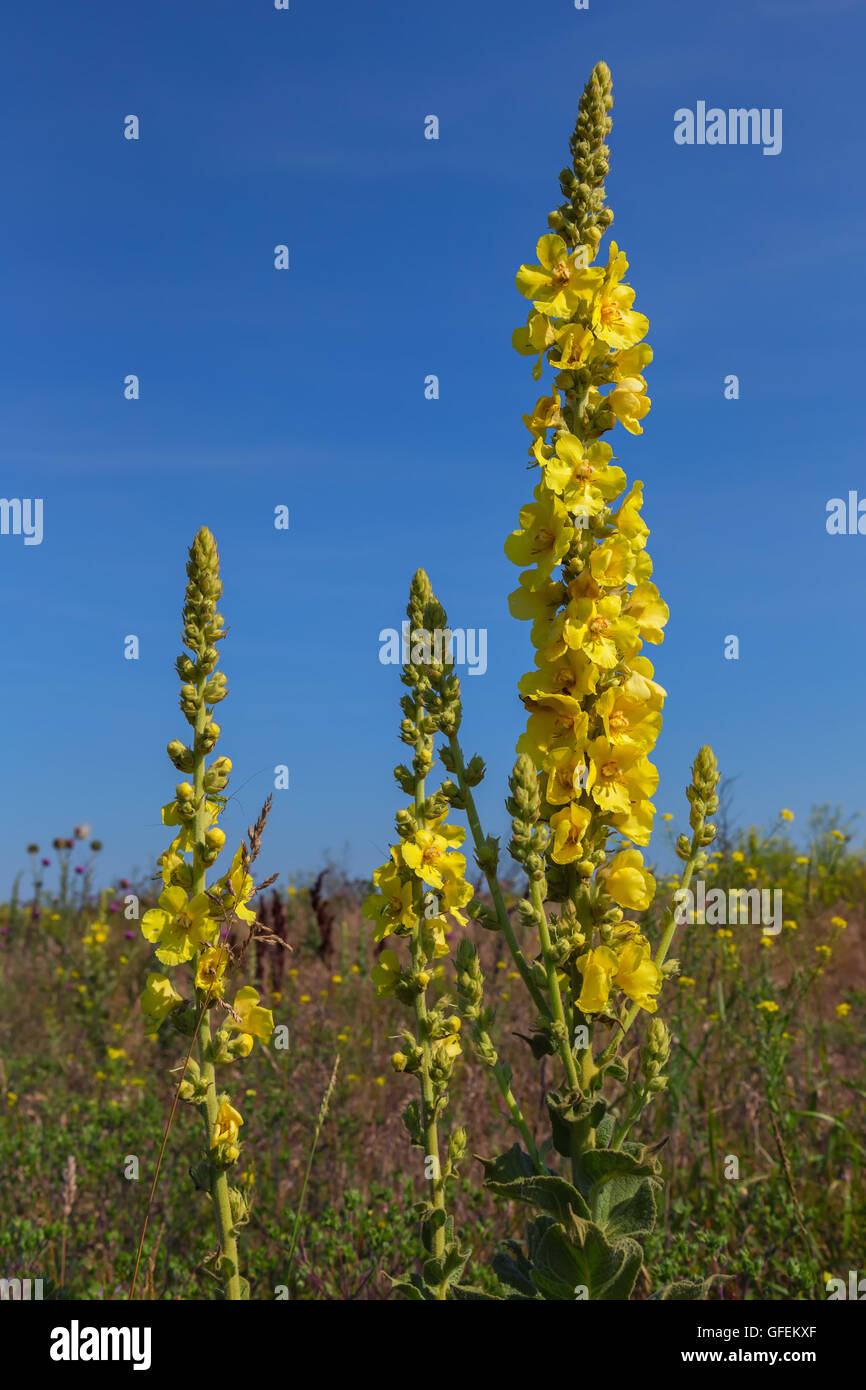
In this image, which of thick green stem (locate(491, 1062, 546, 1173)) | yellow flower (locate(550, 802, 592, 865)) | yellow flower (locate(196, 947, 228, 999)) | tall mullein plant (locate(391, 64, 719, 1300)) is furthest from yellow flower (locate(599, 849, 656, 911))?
yellow flower (locate(196, 947, 228, 999))

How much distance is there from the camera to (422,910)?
9.91ft

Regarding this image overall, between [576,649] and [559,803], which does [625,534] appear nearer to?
[576,649]

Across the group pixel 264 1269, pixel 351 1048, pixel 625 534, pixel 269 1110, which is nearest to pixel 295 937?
pixel 351 1048

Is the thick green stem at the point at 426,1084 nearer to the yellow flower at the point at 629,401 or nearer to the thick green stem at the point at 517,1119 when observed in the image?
the thick green stem at the point at 517,1119

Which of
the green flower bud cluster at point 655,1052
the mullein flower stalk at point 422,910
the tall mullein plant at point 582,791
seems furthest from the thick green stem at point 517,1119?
the mullein flower stalk at point 422,910

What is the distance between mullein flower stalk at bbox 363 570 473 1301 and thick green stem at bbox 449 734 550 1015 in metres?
0.35

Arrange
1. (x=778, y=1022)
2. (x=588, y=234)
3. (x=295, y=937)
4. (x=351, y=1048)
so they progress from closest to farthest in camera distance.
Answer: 1. (x=588, y=234)
2. (x=778, y=1022)
3. (x=351, y=1048)
4. (x=295, y=937)

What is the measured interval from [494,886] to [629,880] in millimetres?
325

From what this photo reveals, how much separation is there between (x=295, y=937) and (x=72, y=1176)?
20.9 feet

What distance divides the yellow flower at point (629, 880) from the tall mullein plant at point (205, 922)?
0.95 meters

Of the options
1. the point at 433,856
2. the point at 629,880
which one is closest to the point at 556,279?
the point at 629,880

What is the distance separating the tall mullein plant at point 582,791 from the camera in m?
2.23

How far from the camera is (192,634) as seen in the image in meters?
2.85
